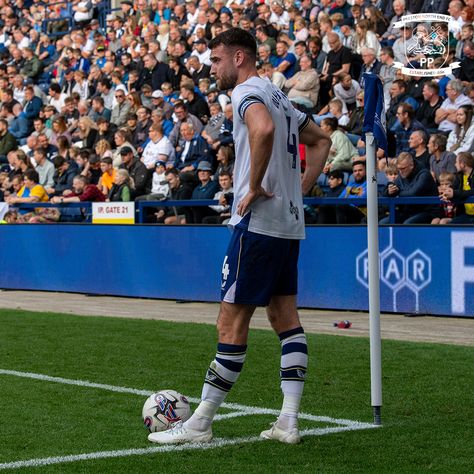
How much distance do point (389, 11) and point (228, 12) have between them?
14.5 feet

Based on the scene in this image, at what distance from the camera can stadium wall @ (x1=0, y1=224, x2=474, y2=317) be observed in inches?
515

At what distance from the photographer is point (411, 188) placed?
44.9 feet

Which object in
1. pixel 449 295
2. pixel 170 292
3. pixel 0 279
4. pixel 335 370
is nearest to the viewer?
pixel 335 370

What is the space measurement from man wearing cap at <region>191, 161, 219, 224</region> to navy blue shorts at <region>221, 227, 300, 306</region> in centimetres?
997

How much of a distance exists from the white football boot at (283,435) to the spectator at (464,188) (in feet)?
23.3

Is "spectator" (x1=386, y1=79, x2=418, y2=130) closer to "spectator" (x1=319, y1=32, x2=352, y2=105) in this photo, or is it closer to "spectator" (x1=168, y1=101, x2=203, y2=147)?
"spectator" (x1=319, y1=32, x2=352, y2=105)

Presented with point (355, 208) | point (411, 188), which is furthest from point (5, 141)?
point (411, 188)

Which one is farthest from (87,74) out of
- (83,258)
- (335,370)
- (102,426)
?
(102,426)

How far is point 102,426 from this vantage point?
6.74m

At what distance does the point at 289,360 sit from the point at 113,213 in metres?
11.1

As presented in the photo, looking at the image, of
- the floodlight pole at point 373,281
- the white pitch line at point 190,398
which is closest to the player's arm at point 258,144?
the floodlight pole at point 373,281

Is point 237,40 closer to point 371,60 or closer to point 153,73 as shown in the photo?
point 371,60

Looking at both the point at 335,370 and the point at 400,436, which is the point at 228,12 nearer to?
the point at 335,370

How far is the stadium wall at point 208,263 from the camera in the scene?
1307cm
